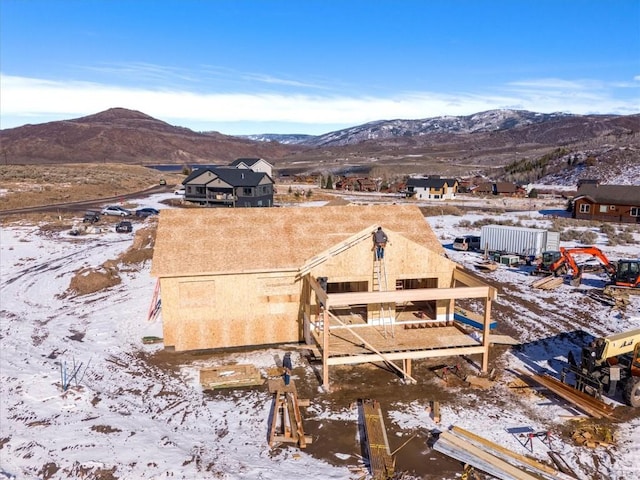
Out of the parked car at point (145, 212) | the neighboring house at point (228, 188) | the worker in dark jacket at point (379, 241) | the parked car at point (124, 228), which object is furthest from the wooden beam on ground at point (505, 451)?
the neighboring house at point (228, 188)

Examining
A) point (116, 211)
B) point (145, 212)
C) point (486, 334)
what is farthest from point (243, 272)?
point (116, 211)

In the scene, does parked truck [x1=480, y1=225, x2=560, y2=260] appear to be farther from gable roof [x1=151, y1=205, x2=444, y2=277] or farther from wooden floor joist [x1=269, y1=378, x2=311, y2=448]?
wooden floor joist [x1=269, y1=378, x2=311, y2=448]

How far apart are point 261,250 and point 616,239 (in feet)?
132

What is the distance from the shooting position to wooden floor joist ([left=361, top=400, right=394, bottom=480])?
12.5m

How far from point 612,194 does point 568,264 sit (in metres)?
35.4

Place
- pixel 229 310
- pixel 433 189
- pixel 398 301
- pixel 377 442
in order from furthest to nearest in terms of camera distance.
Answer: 1. pixel 433 189
2. pixel 229 310
3. pixel 398 301
4. pixel 377 442

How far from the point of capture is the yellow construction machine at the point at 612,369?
53.0 ft

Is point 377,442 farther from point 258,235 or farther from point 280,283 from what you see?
point 258,235

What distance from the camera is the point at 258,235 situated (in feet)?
71.7

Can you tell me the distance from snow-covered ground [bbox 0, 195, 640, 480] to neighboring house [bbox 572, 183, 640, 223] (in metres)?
39.9

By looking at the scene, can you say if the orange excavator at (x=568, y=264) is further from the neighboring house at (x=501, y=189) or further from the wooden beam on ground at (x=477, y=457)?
the neighboring house at (x=501, y=189)

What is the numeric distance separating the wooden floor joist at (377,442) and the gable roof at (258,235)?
717 centimetres

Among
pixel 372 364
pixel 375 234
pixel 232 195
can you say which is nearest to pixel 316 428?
pixel 372 364

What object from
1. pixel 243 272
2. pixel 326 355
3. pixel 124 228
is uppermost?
pixel 243 272
